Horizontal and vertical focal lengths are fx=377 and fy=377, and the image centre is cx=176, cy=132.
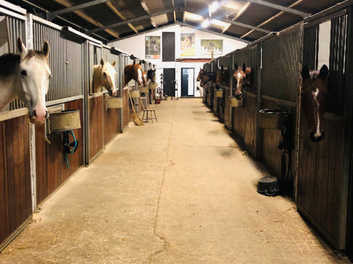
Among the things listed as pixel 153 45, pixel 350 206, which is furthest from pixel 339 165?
pixel 153 45

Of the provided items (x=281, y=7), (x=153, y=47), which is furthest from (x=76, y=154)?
(x=153, y=47)

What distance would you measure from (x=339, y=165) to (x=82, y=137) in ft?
11.8

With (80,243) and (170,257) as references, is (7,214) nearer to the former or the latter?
(80,243)

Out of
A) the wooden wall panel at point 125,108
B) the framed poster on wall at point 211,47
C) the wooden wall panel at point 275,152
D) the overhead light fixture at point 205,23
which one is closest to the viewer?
the wooden wall panel at point 275,152

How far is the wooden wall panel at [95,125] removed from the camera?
18.5 ft

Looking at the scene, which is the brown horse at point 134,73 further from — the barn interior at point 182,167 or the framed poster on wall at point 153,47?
the framed poster on wall at point 153,47

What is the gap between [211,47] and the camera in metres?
23.5

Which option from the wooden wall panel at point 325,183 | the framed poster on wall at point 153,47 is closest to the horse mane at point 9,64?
the wooden wall panel at point 325,183

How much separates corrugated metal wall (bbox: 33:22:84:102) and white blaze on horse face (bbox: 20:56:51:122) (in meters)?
1.12

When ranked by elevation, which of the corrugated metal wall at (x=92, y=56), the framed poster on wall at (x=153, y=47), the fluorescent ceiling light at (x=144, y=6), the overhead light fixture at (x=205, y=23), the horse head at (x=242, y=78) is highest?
the overhead light fixture at (x=205, y=23)

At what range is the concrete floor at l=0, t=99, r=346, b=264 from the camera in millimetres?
2635

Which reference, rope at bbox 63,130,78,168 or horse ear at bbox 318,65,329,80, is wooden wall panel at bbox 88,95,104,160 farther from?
horse ear at bbox 318,65,329,80

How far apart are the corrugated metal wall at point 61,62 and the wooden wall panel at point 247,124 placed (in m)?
2.77

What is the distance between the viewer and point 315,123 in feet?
9.29
